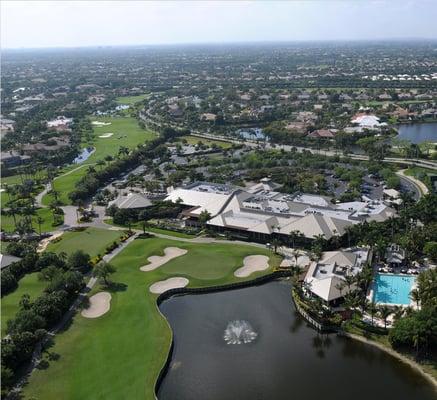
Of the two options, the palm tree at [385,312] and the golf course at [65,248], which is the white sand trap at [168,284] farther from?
the palm tree at [385,312]

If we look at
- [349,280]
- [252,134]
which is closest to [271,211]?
[349,280]

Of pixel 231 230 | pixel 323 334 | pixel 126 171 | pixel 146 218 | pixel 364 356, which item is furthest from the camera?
pixel 126 171

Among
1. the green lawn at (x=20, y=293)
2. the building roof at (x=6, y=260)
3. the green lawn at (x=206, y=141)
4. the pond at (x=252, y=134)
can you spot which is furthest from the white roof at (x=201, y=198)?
the pond at (x=252, y=134)

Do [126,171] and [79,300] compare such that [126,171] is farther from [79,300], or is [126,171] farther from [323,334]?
[323,334]

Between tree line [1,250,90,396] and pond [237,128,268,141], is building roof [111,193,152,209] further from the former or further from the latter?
pond [237,128,268,141]

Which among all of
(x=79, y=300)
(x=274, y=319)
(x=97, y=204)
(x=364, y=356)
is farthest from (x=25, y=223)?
(x=364, y=356)
